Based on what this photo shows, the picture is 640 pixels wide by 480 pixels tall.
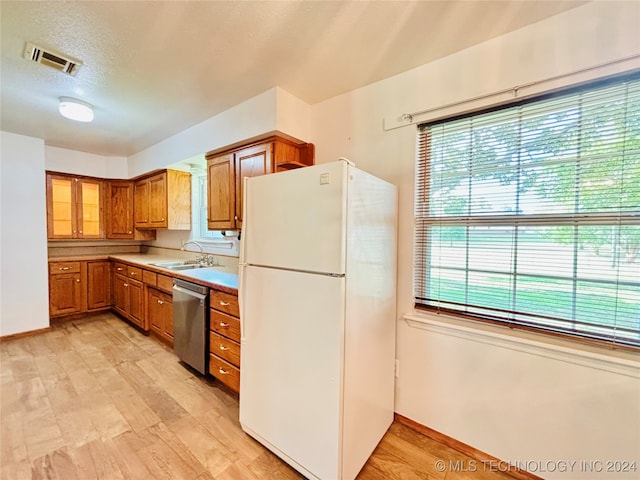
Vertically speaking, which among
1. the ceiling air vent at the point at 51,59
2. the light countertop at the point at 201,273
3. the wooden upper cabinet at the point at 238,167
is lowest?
the light countertop at the point at 201,273

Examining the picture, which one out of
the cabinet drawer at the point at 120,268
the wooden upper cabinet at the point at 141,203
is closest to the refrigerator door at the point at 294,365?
the cabinet drawer at the point at 120,268

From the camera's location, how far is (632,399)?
1.32 meters

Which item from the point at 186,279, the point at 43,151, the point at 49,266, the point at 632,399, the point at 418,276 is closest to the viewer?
the point at 632,399

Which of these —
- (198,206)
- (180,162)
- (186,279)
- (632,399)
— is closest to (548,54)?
(632,399)

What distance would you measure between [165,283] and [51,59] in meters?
2.07

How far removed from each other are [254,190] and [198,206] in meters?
2.48

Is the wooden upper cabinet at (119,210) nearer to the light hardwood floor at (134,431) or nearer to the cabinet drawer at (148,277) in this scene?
the cabinet drawer at (148,277)

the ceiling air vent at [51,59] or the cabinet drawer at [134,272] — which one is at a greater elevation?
the ceiling air vent at [51,59]

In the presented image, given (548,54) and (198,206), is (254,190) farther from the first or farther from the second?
(198,206)

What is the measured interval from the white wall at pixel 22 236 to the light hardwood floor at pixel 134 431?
744 millimetres

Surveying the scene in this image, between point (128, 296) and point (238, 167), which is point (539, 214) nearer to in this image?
point (238, 167)

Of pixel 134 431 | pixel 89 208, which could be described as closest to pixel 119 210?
pixel 89 208

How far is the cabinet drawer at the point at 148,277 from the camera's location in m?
3.27

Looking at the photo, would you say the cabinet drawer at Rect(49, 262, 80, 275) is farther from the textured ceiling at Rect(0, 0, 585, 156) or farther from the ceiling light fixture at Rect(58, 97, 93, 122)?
the ceiling light fixture at Rect(58, 97, 93, 122)
